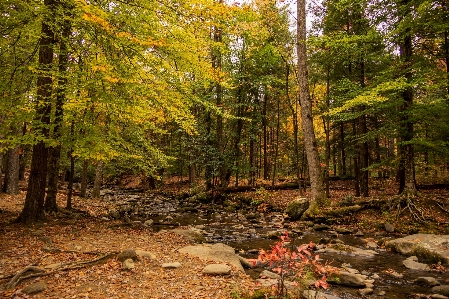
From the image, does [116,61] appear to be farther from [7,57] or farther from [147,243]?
[147,243]

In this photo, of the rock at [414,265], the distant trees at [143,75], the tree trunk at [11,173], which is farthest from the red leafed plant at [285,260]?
the tree trunk at [11,173]

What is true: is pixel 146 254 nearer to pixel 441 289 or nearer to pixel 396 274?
pixel 396 274

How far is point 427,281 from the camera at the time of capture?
22.6 feet

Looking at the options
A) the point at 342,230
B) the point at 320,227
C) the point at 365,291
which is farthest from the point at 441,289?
the point at 320,227

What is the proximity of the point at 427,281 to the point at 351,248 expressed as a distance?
108 inches

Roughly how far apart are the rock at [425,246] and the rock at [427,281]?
186cm

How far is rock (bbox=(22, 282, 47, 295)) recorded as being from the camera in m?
5.02

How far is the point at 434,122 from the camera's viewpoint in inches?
492

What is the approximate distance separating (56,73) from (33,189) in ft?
14.0

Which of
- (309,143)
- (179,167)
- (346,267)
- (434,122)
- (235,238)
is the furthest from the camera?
(179,167)

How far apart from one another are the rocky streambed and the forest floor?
52.2 inches

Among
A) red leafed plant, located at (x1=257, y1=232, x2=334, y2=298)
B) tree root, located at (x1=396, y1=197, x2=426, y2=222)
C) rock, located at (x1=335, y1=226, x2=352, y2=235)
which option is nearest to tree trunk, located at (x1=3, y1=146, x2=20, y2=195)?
red leafed plant, located at (x1=257, y1=232, x2=334, y2=298)

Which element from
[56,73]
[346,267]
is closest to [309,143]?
[346,267]

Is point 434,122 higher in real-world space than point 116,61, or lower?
lower
